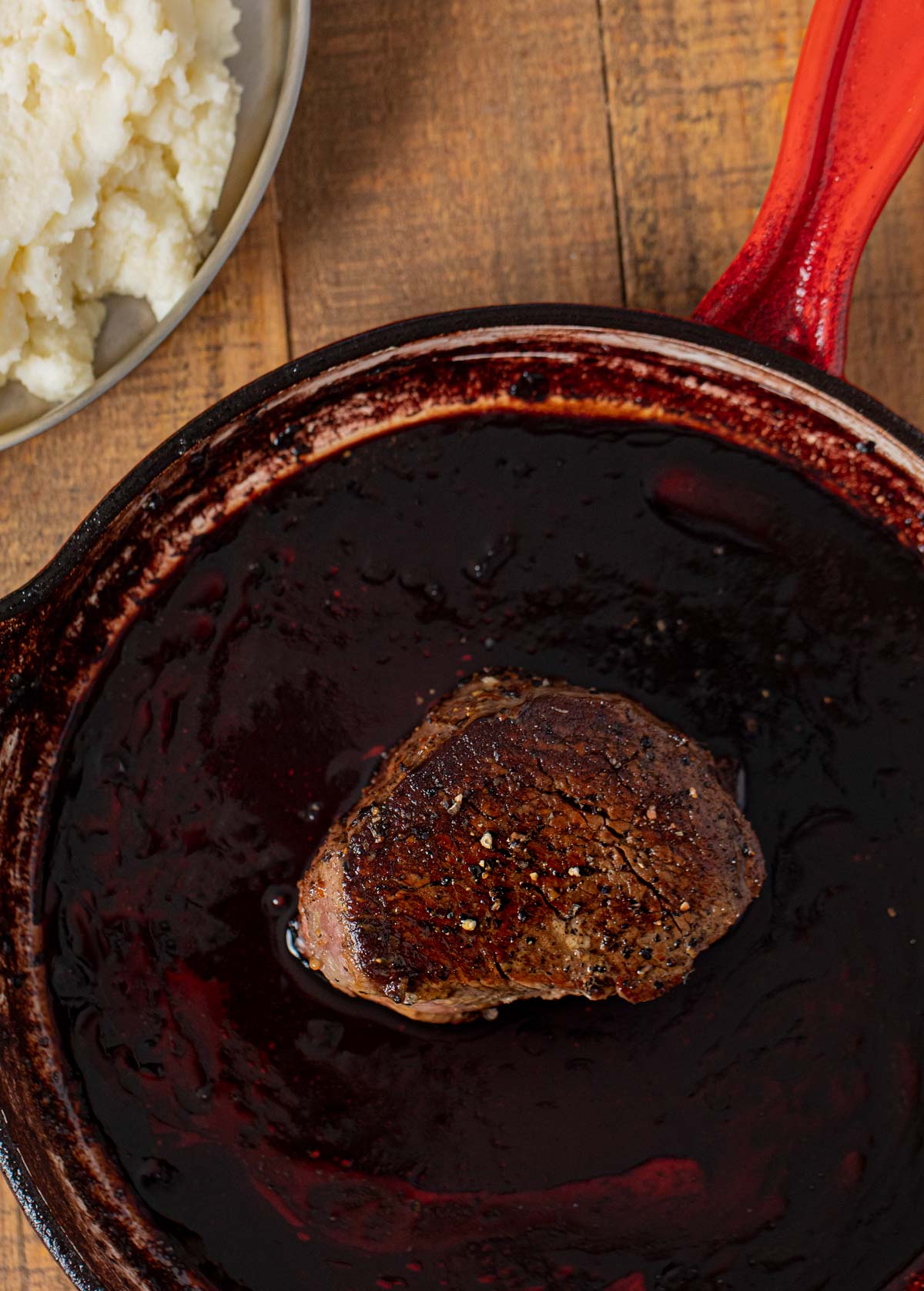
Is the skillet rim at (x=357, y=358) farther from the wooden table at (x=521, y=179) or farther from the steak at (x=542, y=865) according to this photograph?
the steak at (x=542, y=865)

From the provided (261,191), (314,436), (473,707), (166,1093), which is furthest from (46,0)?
(166,1093)

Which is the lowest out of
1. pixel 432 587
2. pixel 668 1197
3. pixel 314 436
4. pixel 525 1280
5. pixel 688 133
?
pixel 525 1280

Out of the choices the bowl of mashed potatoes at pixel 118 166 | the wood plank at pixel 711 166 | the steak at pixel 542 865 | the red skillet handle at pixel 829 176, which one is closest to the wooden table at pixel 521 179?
the wood plank at pixel 711 166

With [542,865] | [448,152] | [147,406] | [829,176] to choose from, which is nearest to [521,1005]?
[542,865]

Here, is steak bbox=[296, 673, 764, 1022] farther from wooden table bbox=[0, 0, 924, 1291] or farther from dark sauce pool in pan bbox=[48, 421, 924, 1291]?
wooden table bbox=[0, 0, 924, 1291]

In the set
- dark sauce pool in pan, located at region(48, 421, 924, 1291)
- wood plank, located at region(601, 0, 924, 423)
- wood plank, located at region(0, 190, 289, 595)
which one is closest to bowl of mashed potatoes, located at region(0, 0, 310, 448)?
wood plank, located at region(0, 190, 289, 595)

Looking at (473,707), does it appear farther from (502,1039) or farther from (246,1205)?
(246,1205)

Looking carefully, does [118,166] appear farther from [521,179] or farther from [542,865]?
[542,865]
